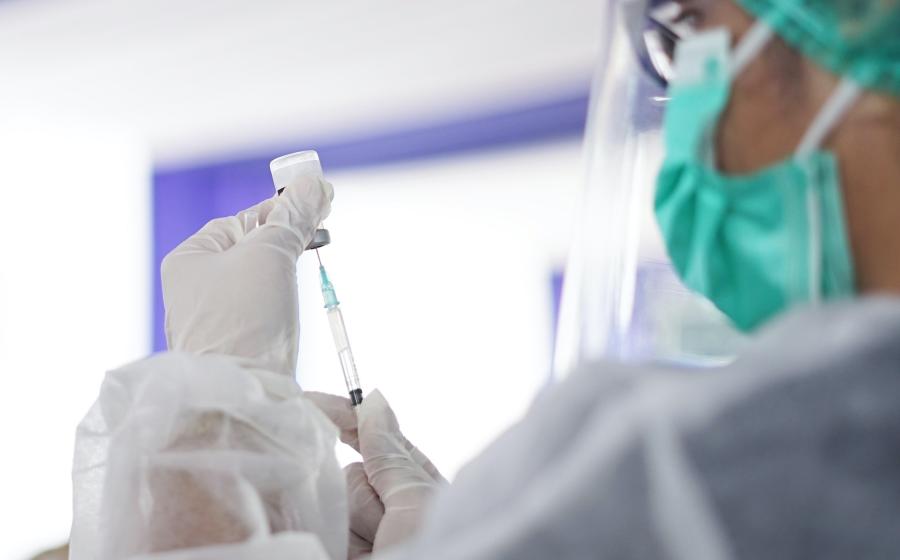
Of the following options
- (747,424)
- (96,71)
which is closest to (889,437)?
(747,424)

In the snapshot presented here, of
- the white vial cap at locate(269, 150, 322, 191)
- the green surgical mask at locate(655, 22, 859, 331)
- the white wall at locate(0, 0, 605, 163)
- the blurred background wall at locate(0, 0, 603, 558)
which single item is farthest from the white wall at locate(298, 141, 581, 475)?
the green surgical mask at locate(655, 22, 859, 331)

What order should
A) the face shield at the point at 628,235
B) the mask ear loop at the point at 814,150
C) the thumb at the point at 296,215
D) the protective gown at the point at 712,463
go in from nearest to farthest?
1. the protective gown at the point at 712,463
2. the mask ear loop at the point at 814,150
3. the face shield at the point at 628,235
4. the thumb at the point at 296,215

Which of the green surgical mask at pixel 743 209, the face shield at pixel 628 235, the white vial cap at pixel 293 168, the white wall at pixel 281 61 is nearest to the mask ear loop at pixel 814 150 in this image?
the green surgical mask at pixel 743 209

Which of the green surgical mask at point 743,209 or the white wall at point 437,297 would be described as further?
the white wall at point 437,297

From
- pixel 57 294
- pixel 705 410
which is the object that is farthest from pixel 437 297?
pixel 705 410

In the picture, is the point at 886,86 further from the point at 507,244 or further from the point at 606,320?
the point at 507,244

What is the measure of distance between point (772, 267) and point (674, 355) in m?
0.15

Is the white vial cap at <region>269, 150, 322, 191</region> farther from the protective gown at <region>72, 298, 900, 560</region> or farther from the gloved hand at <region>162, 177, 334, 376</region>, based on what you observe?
the protective gown at <region>72, 298, 900, 560</region>

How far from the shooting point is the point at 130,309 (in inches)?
124

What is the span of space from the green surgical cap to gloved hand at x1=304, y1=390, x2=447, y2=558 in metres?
0.62

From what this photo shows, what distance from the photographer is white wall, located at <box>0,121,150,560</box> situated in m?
2.81

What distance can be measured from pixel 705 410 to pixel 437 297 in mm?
2741

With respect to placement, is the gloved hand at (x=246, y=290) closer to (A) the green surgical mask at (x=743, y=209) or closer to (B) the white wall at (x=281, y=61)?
(A) the green surgical mask at (x=743, y=209)

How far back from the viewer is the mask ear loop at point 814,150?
56 centimetres
